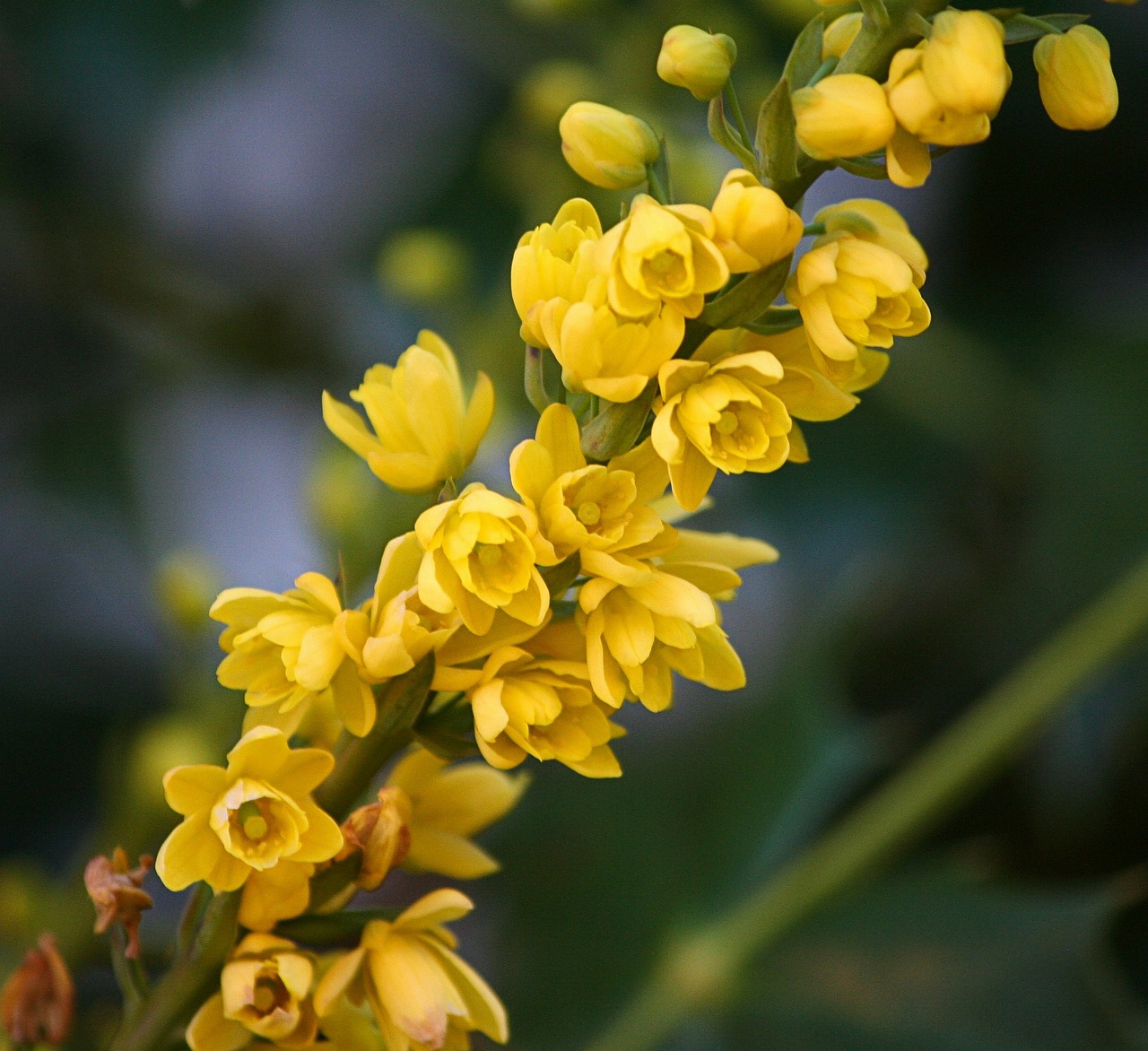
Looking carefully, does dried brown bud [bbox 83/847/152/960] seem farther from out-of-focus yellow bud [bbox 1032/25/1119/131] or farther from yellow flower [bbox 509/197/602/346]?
out-of-focus yellow bud [bbox 1032/25/1119/131]

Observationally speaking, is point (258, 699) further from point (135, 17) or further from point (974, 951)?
point (135, 17)

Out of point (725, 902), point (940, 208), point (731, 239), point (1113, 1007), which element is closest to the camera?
point (731, 239)

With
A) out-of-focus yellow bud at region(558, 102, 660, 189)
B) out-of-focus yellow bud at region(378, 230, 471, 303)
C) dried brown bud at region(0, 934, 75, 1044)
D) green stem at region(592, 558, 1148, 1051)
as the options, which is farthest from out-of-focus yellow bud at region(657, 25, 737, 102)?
green stem at region(592, 558, 1148, 1051)

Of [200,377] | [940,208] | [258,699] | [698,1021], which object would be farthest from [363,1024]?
[940,208]

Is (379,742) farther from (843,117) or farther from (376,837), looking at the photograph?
(843,117)

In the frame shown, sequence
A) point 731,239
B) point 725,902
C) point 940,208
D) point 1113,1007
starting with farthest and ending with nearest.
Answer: point 940,208 → point 725,902 → point 1113,1007 → point 731,239
